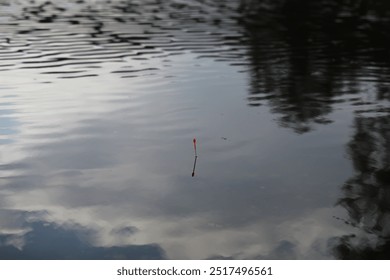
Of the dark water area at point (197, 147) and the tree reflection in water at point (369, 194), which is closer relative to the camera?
the tree reflection in water at point (369, 194)

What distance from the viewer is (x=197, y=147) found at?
39.3ft

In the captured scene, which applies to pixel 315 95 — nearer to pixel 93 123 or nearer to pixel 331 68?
pixel 331 68

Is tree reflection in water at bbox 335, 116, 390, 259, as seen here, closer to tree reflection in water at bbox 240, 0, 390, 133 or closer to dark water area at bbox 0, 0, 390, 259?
dark water area at bbox 0, 0, 390, 259

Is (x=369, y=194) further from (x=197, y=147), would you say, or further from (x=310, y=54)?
(x=310, y=54)

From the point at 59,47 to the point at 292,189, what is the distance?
17160 millimetres

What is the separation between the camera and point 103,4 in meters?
41.5

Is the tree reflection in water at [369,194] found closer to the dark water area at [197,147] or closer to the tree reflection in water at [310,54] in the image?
the dark water area at [197,147]

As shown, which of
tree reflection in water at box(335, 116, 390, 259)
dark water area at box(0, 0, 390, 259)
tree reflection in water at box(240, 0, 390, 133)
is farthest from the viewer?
tree reflection in water at box(240, 0, 390, 133)

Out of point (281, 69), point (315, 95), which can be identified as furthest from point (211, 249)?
point (281, 69)

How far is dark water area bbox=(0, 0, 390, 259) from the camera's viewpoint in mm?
8188

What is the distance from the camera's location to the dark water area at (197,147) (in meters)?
8.19

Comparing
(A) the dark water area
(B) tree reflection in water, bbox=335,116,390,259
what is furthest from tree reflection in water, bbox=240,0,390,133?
(B) tree reflection in water, bbox=335,116,390,259

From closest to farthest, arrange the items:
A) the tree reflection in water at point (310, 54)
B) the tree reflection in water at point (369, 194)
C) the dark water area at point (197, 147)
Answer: the tree reflection in water at point (369, 194) → the dark water area at point (197, 147) → the tree reflection in water at point (310, 54)

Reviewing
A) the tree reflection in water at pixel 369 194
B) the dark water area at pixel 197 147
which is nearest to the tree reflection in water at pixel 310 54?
the dark water area at pixel 197 147
